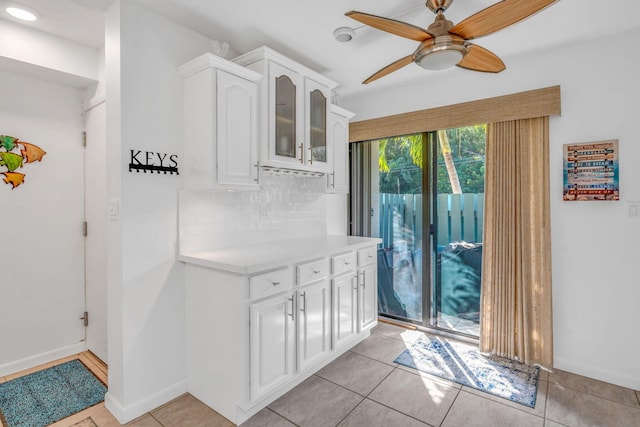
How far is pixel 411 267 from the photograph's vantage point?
3.48m

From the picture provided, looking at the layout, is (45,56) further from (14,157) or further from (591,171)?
(591,171)

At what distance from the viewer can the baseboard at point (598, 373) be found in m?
2.31

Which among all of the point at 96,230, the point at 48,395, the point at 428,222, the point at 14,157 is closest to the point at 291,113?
the point at 428,222

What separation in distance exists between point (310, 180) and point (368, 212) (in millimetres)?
926

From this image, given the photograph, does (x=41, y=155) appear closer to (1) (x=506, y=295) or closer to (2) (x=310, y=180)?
(2) (x=310, y=180)

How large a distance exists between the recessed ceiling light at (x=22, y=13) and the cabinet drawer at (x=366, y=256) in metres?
2.84

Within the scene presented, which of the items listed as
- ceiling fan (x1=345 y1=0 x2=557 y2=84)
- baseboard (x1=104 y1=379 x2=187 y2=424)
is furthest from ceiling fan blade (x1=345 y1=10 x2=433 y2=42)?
baseboard (x1=104 y1=379 x2=187 y2=424)

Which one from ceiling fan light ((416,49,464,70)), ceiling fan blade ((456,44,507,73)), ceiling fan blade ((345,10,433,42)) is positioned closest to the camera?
ceiling fan blade ((345,10,433,42))

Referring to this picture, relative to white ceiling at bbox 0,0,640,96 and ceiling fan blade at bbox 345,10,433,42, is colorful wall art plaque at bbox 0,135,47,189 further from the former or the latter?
ceiling fan blade at bbox 345,10,433,42

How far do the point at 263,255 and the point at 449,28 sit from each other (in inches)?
65.7

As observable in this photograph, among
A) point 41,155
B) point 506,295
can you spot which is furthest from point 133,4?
point 506,295

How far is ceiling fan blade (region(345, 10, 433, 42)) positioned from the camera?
1564 mm

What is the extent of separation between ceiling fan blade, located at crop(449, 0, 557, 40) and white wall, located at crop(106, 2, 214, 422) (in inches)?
70.4

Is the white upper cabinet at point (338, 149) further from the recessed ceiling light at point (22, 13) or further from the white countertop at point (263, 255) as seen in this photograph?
the recessed ceiling light at point (22, 13)
